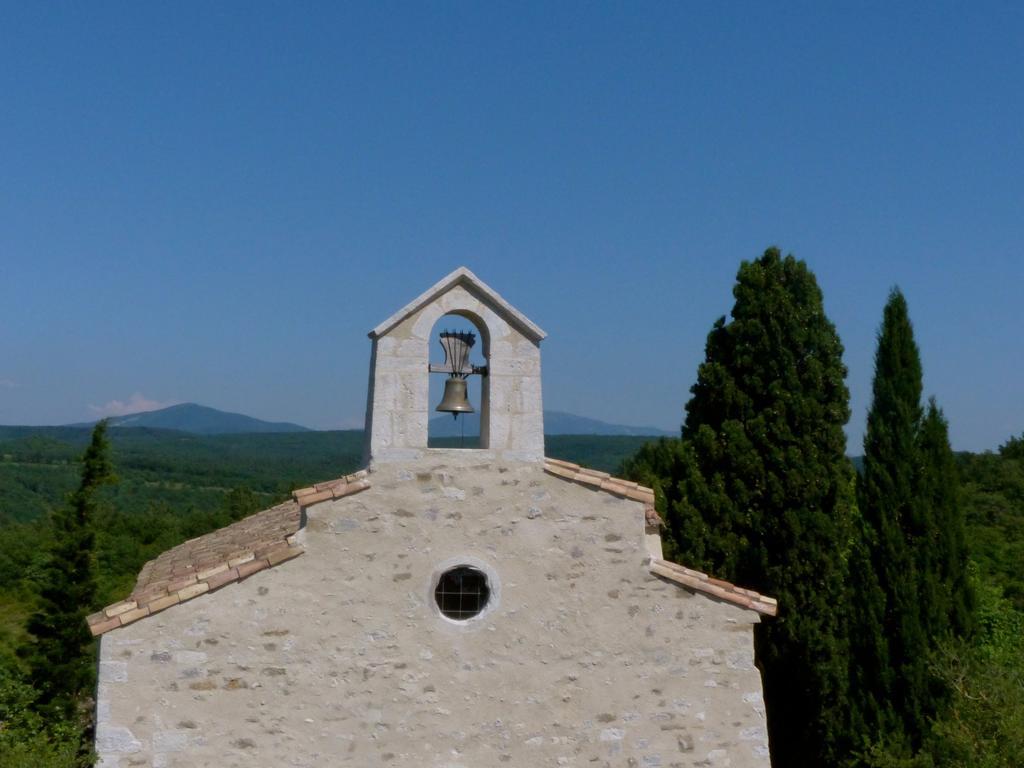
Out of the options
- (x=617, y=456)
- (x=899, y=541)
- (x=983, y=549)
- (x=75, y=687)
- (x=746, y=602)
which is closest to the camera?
(x=746, y=602)

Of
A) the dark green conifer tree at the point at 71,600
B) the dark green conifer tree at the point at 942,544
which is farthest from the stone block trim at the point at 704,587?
the dark green conifer tree at the point at 71,600

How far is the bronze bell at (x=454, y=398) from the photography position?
9102 millimetres

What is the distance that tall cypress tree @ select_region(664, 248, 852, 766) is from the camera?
15.1 m

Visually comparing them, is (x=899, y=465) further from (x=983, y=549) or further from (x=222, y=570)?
(x=983, y=549)

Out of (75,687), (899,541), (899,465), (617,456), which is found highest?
(617,456)

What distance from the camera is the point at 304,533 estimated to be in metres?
8.29

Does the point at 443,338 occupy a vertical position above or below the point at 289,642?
above

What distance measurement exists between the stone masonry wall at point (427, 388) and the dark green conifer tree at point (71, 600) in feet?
40.2

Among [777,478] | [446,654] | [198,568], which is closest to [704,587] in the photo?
[446,654]

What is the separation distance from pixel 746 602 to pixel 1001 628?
44.7ft

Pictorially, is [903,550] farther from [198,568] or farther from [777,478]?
[198,568]

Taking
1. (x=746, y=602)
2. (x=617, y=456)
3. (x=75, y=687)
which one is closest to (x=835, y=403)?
(x=746, y=602)

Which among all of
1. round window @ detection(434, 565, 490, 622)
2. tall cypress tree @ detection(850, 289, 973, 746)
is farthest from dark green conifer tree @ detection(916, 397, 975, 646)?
round window @ detection(434, 565, 490, 622)

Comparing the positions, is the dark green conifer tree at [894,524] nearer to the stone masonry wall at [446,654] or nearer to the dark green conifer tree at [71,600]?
the stone masonry wall at [446,654]
